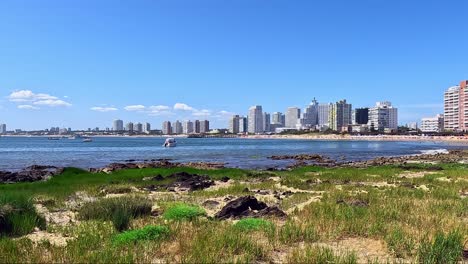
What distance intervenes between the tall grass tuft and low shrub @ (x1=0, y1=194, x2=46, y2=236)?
861 centimetres

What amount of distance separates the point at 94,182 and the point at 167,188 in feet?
18.7

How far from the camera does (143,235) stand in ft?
27.4

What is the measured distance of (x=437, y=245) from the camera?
7258 millimetres

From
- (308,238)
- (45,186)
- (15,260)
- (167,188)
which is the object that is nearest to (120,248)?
(15,260)

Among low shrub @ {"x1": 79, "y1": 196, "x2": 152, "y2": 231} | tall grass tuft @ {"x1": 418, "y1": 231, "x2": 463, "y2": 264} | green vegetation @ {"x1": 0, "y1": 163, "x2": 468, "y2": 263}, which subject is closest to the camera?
tall grass tuft @ {"x1": 418, "y1": 231, "x2": 463, "y2": 264}

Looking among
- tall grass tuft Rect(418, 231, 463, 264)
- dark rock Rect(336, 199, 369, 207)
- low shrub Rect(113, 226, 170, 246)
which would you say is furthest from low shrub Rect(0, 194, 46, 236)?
dark rock Rect(336, 199, 369, 207)

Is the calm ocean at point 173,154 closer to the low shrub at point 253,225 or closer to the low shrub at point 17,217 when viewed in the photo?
the low shrub at point 17,217

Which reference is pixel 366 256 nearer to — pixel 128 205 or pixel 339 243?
pixel 339 243

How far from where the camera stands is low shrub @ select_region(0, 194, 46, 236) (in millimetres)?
9609

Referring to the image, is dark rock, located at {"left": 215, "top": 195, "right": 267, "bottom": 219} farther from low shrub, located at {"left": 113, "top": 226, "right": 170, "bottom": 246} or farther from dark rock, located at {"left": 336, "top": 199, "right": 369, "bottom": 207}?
low shrub, located at {"left": 113, "top": 226, "right": 170, "bottom": 246}

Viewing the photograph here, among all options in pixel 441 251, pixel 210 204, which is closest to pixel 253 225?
pixel 441 251

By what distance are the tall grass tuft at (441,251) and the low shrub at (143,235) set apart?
4.97m

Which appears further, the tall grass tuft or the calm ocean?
the calm ocean

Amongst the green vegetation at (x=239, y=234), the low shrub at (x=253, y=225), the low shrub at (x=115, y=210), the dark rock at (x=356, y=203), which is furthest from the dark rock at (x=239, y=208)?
the dark rock at (x=356, y=203)
